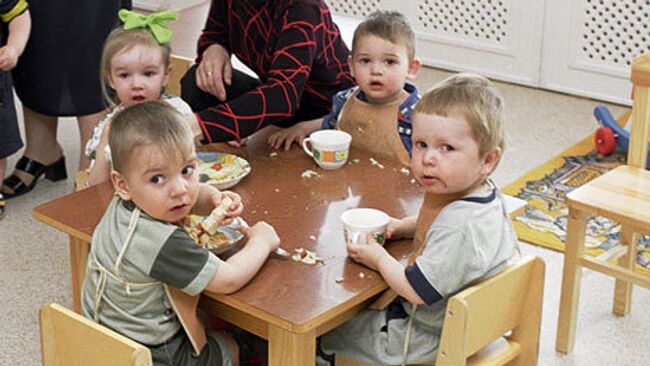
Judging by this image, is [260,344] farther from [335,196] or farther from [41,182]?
[41,182]

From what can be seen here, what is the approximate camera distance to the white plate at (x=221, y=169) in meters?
2.46

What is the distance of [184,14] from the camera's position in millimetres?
5961

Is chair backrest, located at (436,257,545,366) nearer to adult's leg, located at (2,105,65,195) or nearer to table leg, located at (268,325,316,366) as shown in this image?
table leg, located at (268,325,316,366)

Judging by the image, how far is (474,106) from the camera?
2082 millimetres

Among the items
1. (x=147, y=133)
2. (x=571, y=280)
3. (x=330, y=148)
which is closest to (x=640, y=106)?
(x=571, y=280)

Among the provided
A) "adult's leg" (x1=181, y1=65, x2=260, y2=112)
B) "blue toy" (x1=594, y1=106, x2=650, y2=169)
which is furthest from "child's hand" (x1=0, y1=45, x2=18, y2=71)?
"blue toy" (x1=594, y1=106, x2=650, y2=169)

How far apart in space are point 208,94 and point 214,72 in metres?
0.08

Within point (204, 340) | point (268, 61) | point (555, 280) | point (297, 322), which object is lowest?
point (555, 280)

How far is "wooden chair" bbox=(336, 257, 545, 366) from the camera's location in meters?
1.99

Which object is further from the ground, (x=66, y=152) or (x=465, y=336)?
(x=465, y=336)

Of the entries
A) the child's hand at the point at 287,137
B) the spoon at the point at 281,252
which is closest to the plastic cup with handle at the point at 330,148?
the child's hand at the point at 287,137

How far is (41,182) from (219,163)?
1.50m

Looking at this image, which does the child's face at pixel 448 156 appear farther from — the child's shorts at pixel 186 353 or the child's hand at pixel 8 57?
the child's hand at pixel 8 57

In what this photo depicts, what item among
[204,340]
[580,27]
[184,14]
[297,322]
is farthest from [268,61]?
[184,14]
